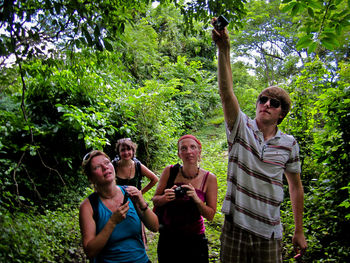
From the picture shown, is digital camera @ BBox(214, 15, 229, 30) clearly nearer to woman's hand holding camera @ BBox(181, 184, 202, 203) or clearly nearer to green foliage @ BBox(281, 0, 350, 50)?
green foliage @ BBox(281, 0, 350, 50)

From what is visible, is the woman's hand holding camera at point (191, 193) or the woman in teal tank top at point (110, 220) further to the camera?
the woman's hand holding camera at point (191, 193)

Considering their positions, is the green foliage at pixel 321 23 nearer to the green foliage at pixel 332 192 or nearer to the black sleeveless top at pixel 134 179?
the green foliage at pixel 332 192

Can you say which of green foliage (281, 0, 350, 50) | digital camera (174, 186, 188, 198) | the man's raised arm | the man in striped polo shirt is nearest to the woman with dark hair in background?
digital camera (174, 186, 188, 198)

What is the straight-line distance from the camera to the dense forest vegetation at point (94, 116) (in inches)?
91.9

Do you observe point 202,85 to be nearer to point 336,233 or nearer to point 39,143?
point 39,143

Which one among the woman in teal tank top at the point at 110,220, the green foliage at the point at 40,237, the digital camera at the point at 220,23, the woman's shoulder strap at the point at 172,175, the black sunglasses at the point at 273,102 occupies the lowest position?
the green foliage at the point at 40,237

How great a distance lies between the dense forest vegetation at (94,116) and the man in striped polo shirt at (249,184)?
79cm

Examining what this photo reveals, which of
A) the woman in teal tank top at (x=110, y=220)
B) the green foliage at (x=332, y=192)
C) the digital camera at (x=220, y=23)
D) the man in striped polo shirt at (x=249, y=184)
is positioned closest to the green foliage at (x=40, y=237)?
the woman in teal tank top at (x=110, y=220)

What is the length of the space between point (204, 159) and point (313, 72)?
21.0ft

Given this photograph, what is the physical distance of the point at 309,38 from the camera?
6.46 ft

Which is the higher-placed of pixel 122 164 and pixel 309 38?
pixel 309 38

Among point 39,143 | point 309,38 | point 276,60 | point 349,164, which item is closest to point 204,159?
point 39,143

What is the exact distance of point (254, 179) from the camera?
5.82 ft

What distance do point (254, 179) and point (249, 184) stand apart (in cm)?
5
